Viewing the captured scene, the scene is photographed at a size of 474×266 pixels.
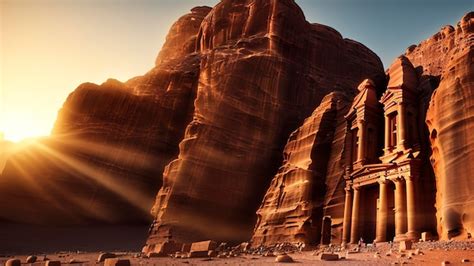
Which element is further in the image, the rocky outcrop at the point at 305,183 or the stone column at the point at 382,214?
the rocky outcrop at the point at 305,183

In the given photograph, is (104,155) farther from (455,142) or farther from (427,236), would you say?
(455,142)

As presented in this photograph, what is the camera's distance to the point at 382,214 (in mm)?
33531

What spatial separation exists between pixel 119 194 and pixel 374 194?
128ft

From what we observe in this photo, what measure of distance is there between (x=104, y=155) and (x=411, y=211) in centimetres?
4629

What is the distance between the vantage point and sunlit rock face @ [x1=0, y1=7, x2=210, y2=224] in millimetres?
58875

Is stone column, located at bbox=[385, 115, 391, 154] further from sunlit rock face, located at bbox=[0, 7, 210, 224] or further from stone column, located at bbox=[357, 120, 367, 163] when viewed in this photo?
sunlit rock face, located at bbox=[0, 7, 210, 224]

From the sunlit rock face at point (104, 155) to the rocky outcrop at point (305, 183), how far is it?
991 inches

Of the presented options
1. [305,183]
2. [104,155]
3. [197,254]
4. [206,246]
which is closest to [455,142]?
[305,183]

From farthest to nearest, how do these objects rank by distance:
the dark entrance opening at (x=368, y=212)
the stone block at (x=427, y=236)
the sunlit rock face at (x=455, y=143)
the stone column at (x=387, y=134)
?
the stone column at (x=387, y=134), the dark entrance opening at (x=368, y=212), the stone block at (x=427, y=236), the sunlit rock face at (x=455, y=143)

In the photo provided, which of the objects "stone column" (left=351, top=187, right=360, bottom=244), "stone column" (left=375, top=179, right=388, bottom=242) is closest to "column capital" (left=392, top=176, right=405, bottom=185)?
"stone column" (left=375, top=179, right=388, bottom=242)

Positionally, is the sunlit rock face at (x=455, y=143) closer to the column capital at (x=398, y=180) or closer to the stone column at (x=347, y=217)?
the column capital at (x=398, y=180)

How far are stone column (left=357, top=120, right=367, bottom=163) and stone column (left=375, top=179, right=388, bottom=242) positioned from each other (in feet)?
11.8

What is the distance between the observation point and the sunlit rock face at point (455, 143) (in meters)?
25.5

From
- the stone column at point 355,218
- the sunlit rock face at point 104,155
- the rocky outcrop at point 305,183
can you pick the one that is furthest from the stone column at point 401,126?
the sunlit rock face at point 104,155
